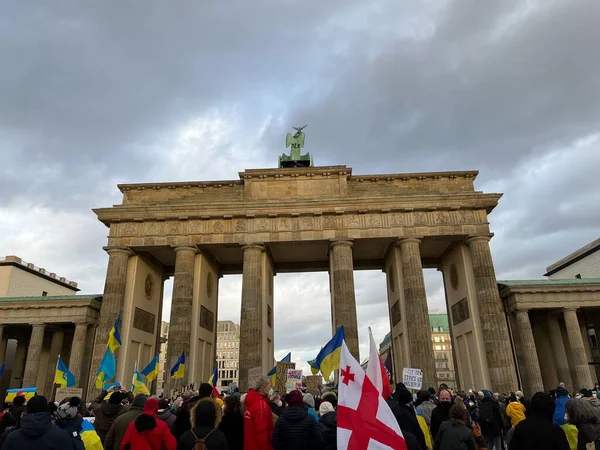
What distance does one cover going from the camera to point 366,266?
36.6m

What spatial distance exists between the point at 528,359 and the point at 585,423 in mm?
27051

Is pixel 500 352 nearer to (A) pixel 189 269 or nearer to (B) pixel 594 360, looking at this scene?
(B) pixel 594 360

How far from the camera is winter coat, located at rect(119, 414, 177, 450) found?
16.5 feet

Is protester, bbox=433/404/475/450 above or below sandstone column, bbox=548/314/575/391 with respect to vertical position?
below

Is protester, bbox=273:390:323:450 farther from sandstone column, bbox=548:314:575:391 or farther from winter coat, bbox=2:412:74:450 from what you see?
sandstone column, bbox=548:314:575:391

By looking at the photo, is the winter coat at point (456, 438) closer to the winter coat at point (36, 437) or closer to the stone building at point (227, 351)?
the winter coat at point (36, 437)

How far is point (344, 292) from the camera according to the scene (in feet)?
91.8

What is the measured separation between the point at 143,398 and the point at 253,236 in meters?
23.6

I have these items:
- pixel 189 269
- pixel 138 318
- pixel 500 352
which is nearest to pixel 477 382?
pixel 500 352

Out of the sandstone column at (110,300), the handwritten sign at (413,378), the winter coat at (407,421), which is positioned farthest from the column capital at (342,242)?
the winter coat at (407,421)

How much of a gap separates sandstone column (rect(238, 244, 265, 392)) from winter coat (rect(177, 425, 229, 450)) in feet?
73.1

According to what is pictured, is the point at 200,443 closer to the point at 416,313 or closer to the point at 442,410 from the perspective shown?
the point at 442,410

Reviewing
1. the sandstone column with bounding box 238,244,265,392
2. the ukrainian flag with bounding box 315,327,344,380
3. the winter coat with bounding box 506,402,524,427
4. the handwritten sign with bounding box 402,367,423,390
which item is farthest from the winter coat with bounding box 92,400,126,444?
the sandstone column with bounding box 238,244,265,392

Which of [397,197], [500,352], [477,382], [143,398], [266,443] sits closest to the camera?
[266,443]
